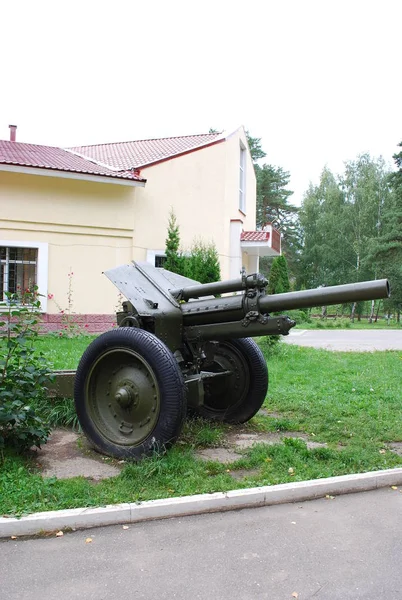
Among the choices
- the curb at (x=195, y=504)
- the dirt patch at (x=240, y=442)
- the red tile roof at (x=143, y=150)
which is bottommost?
the curb at (x=195, y=504)

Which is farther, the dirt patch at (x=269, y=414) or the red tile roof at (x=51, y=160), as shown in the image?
the red tile roof at (x=51, y=160)

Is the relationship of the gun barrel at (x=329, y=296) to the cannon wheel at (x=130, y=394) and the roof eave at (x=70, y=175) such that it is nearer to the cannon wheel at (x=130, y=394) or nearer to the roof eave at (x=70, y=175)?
the cannon wheel at (x=130, y=394)

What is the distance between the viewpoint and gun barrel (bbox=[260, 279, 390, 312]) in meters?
4.14

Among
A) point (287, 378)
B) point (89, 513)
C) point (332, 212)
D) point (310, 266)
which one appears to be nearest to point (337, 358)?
point (287, 378)

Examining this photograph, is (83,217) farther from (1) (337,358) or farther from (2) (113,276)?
(2) (113,276)

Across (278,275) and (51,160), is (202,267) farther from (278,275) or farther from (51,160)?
(278,275)

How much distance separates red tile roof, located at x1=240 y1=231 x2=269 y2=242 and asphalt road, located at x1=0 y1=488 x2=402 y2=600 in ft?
46.0

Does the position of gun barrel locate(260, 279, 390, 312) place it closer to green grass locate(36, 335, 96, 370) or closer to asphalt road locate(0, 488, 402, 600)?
asphalt road locate(0, 488, 402, 600)

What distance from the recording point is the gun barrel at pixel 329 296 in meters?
4.14

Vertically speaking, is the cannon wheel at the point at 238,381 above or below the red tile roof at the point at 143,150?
below

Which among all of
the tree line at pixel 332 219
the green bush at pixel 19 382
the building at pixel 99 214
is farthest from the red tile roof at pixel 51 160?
the tree line at pixel 332 219

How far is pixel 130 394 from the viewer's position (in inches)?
185

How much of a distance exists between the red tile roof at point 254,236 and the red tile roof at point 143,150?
10.3 ft

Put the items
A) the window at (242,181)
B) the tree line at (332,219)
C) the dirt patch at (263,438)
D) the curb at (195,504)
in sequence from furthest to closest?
the tree line at (332,219) → the window at (242,181) → the dirt patch at (263,438) → the curb at (195,504)
